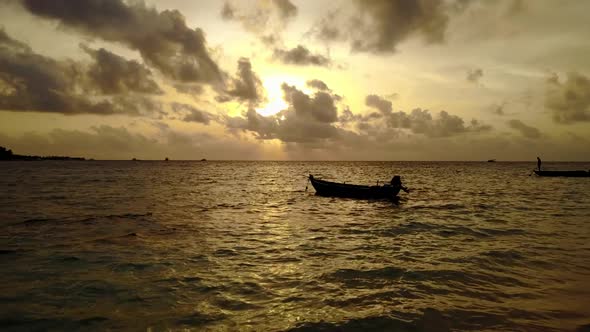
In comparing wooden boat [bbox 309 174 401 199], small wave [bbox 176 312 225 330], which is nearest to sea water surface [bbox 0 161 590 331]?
small wave [bbox 176 312 225 330]

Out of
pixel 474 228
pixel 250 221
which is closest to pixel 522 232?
pixel 474 228

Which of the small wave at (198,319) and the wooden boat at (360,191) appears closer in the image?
the small wave at (198,319)

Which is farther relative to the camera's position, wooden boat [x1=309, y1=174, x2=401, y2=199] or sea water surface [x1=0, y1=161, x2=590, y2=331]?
wooden boat [x1=309, y1=174, x2=401, y2=199]

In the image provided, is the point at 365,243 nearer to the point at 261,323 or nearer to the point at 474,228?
the point at 474,228

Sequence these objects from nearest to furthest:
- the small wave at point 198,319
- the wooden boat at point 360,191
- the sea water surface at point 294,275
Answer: the small wave at point 198,319
the sea water surface at point 294,275
the wooden boat at point 360,191

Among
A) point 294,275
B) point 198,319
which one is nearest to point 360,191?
point 294,275

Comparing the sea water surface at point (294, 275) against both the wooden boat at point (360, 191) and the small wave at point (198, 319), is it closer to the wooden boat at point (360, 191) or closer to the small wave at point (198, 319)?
the small wave at point (198, 319)

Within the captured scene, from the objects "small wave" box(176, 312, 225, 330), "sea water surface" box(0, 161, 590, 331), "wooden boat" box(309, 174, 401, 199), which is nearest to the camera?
"small wave" box(176, 312, 225, 330)

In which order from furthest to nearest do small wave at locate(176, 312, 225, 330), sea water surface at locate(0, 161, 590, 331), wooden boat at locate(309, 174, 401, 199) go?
wooden boat at locate(309, 174, 401, 199) → sea water surface at locate(0, 161, 590, 331) → small wave at locate(176, 312, 225, 330)

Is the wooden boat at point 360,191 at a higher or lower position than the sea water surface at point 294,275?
higher

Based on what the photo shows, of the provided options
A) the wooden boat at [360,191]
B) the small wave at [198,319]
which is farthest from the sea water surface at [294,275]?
the wooden boat at [360,191]

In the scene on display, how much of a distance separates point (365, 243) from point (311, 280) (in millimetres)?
6234

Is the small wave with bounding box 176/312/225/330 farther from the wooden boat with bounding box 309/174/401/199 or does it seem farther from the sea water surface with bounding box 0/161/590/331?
the wooden boat with bounding box 309/174/401/199

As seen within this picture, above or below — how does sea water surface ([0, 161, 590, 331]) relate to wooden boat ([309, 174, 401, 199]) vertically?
below
